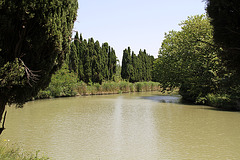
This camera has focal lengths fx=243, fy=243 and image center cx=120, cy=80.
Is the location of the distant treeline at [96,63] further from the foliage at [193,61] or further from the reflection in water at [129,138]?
the reflection in water at [129,138]

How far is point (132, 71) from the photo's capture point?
5022 centimetres

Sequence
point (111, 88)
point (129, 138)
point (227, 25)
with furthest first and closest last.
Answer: point (111, 88) → point (129, 138) → point (227, 25)

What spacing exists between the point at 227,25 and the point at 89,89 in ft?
98.9

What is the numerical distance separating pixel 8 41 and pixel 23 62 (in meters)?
0.52

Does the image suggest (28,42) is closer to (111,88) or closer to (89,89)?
(89,89)

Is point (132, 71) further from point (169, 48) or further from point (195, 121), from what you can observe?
point (195, 121)

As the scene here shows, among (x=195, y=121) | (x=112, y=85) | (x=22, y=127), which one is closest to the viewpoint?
(x=22, y=127)

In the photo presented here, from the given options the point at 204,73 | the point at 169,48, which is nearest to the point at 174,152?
the point at 204,73

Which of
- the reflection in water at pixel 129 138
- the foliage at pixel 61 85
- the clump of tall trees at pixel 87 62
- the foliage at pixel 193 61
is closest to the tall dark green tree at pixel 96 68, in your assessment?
the clump of tall trees at pixel 87 62

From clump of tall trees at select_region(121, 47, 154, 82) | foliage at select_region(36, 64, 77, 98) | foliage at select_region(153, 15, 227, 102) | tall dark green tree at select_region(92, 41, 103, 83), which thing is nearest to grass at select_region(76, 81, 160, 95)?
tall dark green tree at select_region(92, 41, 103, 83)

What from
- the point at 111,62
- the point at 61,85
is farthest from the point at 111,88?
the point at 111,62

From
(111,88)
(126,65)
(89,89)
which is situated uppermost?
(126,65)

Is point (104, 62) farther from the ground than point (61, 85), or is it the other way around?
point (104, 62)

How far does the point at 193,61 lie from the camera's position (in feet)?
67.4
